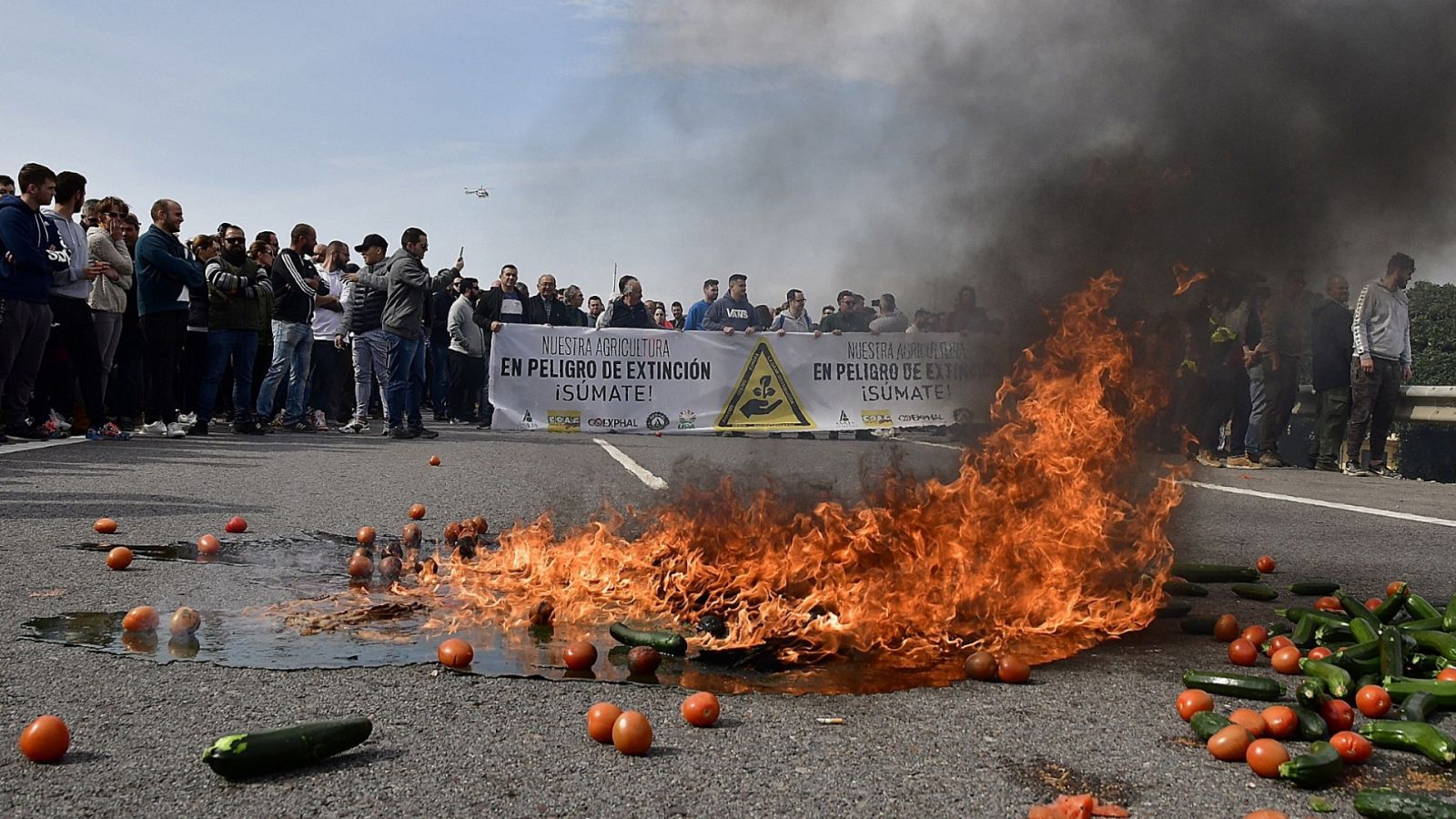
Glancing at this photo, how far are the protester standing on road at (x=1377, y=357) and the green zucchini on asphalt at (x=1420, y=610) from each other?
1014cm

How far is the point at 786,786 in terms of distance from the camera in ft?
10.4

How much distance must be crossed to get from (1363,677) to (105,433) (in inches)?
499

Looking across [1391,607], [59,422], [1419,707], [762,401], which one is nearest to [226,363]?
[59,422]

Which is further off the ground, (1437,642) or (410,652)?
(1437,642)

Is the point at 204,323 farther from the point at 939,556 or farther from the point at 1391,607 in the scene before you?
the point at 1391,607

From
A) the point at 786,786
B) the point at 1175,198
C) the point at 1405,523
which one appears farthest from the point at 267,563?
the point at 1405,523

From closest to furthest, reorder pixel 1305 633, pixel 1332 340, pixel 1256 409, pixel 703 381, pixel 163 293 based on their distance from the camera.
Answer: pixel 1305 633 < pixel 163 293 < pixel 1332 340 < pixel 1256 409 < pixel 703 381

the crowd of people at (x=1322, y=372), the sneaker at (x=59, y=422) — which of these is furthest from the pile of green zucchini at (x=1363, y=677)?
the sneaker at (x=59, y=422)

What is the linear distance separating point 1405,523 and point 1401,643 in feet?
17.6

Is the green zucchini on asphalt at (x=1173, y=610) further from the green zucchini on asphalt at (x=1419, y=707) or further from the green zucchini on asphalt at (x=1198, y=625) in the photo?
the green zucchini on asphalt at (x=1419, y=707)

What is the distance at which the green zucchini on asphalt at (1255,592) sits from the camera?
19.6 feet

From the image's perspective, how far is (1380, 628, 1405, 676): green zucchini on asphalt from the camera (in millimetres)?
4332

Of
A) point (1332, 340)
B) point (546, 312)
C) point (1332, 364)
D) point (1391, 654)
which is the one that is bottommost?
point (1391, 654)

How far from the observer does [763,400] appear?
19688 millimetres
